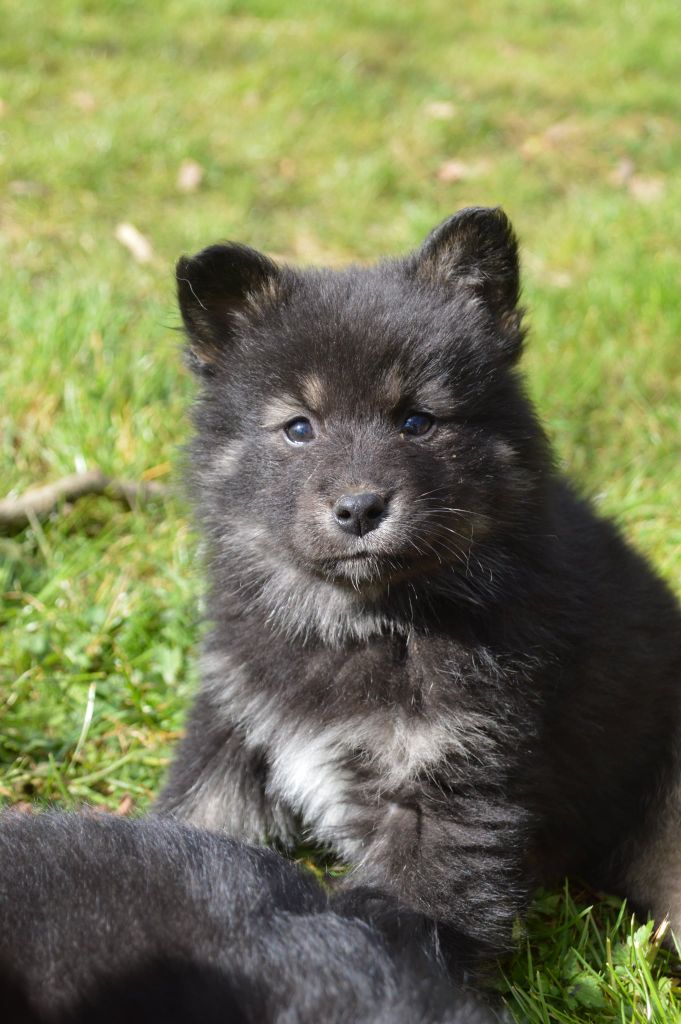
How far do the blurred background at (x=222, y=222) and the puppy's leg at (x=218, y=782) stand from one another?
34 cm

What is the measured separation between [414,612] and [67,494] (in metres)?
1.98

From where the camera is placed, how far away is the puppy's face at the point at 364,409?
295 cm

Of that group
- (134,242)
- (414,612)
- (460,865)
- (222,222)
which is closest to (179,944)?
(460,865)

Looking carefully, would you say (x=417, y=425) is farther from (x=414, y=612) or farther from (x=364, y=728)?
(x=364, y=728)

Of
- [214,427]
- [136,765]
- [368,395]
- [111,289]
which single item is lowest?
[136,765]

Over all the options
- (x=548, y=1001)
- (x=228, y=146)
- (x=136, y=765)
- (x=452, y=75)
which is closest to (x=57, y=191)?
(x=228, y=146)

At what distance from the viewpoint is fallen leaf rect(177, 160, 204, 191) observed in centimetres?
743

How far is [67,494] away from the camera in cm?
461

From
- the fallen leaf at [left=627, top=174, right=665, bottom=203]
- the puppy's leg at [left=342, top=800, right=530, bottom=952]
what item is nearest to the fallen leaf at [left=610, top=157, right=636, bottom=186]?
the fallen leaf at [left=627, top=174, right=665, bottom=203]

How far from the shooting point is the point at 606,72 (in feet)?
30.8

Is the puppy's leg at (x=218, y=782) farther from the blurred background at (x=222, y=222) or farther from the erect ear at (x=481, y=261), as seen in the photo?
the erect ear at (x=481, y=261)

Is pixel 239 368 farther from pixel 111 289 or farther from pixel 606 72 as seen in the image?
pixel 606 72

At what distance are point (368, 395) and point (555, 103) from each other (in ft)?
22.3

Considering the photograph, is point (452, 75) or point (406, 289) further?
point (452, 75)
